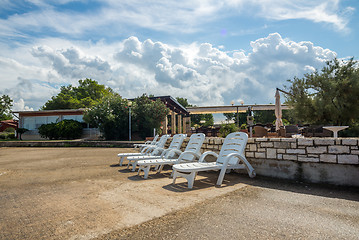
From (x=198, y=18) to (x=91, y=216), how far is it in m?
7.98

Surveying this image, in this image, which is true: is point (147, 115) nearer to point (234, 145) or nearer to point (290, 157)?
point (234, 145)

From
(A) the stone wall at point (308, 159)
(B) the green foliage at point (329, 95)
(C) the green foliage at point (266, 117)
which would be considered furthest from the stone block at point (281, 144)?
(C) the green foliage at point (266, 117)

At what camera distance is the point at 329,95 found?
1352 cm

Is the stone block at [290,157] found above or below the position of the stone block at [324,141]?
below

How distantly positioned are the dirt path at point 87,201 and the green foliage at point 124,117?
13832 mm

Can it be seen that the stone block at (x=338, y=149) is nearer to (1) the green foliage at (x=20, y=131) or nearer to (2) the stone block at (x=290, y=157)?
(2) the stone block at (x=290, y=157)

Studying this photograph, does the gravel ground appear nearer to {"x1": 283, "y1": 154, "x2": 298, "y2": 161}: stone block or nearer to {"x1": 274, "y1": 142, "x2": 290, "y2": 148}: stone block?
{"x1": 283, "y1": 154, "x2": 298, "y2": 161}: stone block

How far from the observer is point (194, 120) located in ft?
193

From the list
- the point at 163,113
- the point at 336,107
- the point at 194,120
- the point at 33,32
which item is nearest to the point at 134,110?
the point at 163,113

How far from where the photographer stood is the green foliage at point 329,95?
13289 mm

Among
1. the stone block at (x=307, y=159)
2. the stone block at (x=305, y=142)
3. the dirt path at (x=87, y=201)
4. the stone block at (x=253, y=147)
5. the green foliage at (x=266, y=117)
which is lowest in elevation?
the dirt path at (x=87, y=201)

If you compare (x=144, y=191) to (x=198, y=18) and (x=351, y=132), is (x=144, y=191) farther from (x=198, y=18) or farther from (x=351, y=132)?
(x=351, y=132)

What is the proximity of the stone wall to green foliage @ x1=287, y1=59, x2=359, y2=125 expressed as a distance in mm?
10388

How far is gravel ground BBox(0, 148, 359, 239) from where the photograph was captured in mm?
2365
